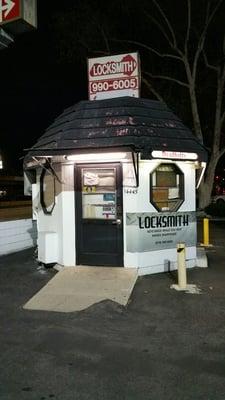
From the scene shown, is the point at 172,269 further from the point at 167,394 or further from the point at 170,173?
the point at 167,394

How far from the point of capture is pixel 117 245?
1029 cm

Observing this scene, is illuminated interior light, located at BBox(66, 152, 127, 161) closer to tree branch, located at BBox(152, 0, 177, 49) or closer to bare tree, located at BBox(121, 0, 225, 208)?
bare tree, located at BBox(121, 0, 225, 208)

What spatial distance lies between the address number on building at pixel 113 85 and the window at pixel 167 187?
2217 millimetres

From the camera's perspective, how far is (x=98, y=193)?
413 inches

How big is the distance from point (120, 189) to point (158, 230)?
1.22 meters

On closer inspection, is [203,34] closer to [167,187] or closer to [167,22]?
[167,22]

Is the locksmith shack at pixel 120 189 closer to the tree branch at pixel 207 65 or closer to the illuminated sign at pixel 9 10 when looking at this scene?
the illuminated sign at pixel 9 10

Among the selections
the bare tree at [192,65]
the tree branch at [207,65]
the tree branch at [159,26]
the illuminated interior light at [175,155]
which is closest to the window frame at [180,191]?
the illuminated interior light at [175,155]

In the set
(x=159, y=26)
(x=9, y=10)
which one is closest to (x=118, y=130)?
(x=9, y=10)

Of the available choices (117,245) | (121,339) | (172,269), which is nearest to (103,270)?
(117,245)

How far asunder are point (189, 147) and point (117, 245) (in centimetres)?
255

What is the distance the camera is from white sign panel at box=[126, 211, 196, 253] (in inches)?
400

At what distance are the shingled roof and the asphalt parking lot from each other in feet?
9.06

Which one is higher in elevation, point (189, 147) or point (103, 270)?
point (189, 147)
